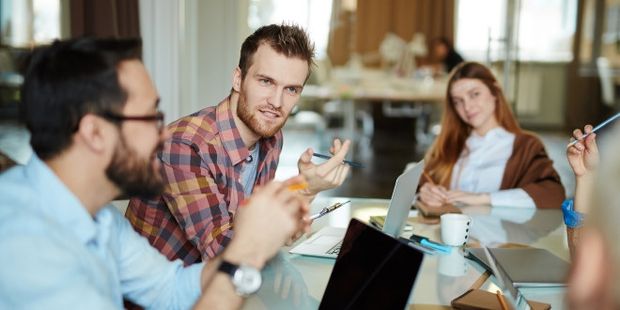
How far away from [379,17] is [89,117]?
8.92 m

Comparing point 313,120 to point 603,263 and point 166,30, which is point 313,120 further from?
point 603,263

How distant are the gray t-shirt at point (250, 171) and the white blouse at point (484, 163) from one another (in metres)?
1.09

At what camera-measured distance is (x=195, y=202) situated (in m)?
1.63

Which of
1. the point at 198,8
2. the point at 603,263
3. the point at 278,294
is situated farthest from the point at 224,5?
the point at 603,263

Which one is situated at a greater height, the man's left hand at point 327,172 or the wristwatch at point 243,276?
the man's left hand at point 327,172

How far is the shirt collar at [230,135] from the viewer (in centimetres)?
181

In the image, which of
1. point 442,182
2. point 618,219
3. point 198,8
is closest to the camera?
point 618,219

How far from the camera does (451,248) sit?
1.82m

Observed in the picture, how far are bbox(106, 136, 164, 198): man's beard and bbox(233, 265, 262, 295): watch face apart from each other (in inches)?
7.9

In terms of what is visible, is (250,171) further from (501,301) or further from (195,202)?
(501,301)

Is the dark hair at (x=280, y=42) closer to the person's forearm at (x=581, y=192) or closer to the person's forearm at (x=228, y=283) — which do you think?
the person's forearm at (x=581, y=192)

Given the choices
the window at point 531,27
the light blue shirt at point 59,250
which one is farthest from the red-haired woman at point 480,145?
the window at point 531,27

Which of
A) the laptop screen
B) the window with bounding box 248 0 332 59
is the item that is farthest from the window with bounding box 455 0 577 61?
the laptop screen

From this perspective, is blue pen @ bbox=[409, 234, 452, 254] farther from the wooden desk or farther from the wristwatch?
the wristwatch
